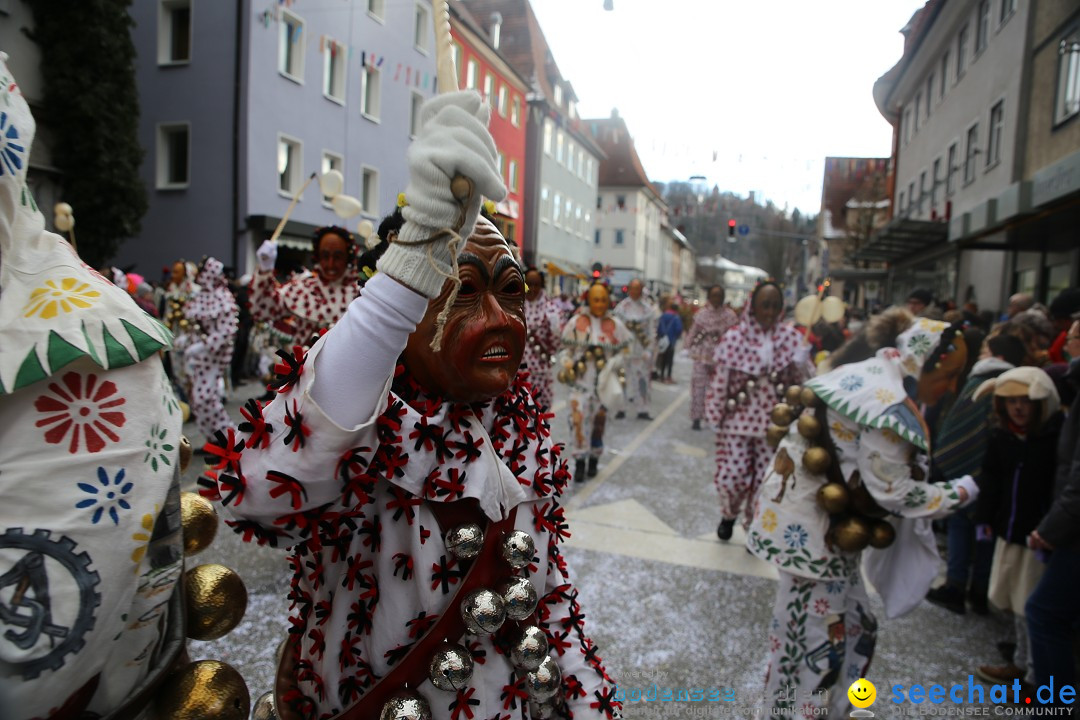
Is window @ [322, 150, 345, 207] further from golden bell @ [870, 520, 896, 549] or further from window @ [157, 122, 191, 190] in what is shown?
golden bell @ [870, 520, 896, 549]

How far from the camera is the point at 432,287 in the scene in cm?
121

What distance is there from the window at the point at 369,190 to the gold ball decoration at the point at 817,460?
18074 mm

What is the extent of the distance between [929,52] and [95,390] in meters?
24.5

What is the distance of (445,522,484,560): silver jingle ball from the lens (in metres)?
1.48

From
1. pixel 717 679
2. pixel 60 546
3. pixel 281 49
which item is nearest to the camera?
pixel 60 546

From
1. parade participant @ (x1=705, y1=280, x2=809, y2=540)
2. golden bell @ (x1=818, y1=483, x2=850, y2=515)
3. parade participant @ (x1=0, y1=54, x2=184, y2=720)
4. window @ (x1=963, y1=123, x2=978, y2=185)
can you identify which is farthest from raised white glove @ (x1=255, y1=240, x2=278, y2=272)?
window @ (x1=963, y1=123, x2=978, y2=185)

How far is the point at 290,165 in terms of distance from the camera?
17453 mm

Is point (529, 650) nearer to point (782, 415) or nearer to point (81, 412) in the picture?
point (81, 412)

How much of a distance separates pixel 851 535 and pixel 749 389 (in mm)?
2845

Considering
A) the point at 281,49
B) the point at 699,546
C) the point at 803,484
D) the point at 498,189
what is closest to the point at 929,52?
the point at 281,49

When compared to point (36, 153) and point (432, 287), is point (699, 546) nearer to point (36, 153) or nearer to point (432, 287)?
point (432, 287)

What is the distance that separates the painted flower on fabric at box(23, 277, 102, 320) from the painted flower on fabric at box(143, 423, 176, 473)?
0.23 metres

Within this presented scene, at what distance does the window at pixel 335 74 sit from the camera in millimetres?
17547

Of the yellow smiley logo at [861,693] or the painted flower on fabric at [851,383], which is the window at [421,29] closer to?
the painted flower on fabric at [851,383]
